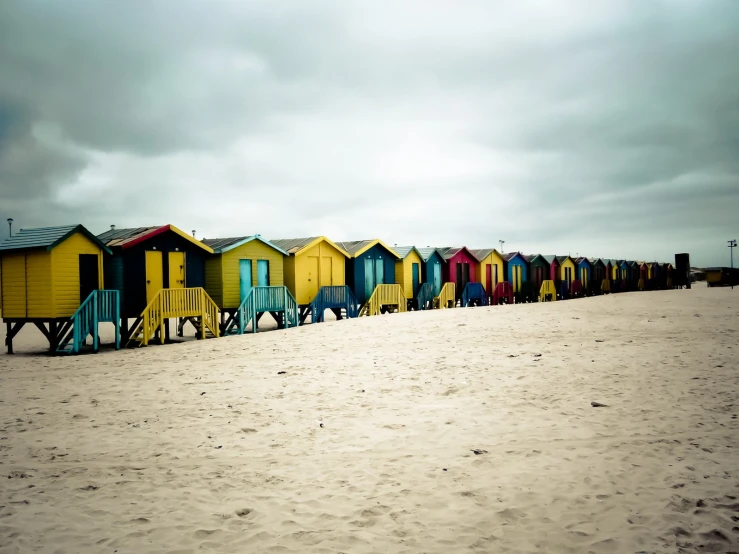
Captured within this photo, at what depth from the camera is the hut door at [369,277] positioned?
28.4 m

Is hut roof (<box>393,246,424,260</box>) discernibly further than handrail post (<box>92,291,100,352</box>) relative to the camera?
Yes

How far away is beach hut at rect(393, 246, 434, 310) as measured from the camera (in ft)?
100

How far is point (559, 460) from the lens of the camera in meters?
6.18

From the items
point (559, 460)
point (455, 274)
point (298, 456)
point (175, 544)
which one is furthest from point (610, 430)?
point (455, 274)

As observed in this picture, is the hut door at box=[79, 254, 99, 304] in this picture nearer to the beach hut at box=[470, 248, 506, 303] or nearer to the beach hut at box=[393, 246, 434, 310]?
the beach hut at box=[393, 246, 434, 310]

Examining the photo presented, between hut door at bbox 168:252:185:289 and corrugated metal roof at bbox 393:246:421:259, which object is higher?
corrugated metal roof at bbox 393:246:421:259

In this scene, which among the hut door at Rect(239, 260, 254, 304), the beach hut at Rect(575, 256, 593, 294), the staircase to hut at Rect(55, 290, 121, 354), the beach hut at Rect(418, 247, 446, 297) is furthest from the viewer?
the beach hut at Rect(575, 256, 593, 294)

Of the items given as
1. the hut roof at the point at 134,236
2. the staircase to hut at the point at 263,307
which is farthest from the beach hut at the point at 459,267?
the hut roof at the point at 134,236

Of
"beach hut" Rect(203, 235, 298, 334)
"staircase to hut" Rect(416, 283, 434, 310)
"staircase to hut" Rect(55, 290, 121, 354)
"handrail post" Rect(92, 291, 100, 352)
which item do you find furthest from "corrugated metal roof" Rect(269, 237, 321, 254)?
"handrail post" Rect(92, 291, 100, 352)

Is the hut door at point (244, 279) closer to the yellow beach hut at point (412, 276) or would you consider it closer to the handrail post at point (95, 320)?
the handrail post at point (95, 320)

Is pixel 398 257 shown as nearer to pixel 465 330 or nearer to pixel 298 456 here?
pixel 465 330

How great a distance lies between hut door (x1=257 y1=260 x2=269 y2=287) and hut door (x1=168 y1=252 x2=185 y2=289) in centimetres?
373

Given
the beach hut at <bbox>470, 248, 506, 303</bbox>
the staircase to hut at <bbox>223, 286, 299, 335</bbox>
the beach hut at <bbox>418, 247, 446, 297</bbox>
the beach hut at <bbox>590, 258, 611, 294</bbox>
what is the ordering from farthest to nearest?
the beach hut at <bbox>590, 258, 611, 294</bbox> → the beach hut at <bbox>470, 248, 506, 303</bbox> → the beach hut at <bbox>418, 247, 446, 297</bbox> → the staircase to hut at <bbox>223, 286, 299, 335</bbox>

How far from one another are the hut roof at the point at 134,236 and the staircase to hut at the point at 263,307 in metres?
2.55
